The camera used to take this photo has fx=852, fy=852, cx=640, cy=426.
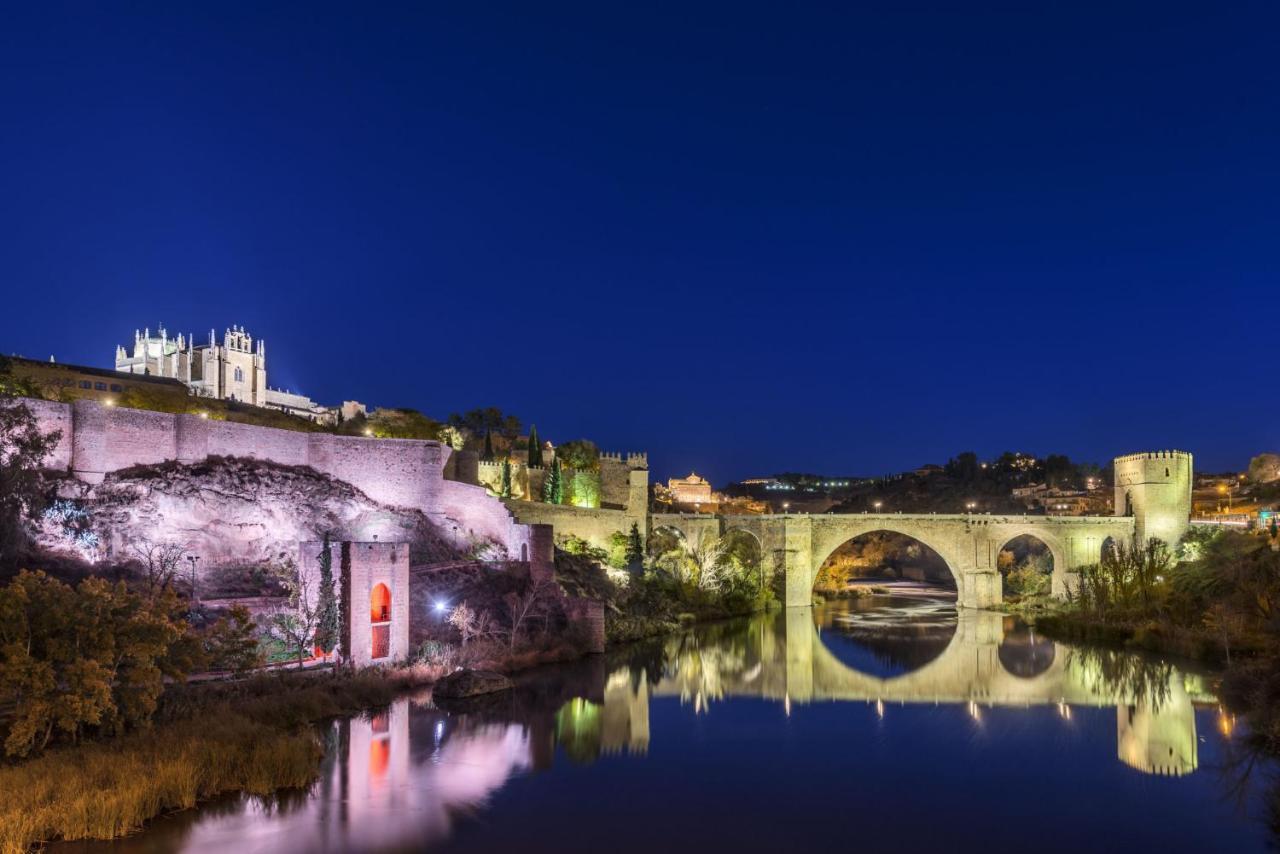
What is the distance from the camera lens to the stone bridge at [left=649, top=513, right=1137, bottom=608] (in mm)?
45438

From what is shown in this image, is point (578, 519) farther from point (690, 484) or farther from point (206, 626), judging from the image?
point (690, 484)

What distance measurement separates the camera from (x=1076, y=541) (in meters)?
45.4

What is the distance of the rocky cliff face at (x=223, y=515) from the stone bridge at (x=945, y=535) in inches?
812

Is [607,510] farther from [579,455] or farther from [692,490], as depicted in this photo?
[692,490]

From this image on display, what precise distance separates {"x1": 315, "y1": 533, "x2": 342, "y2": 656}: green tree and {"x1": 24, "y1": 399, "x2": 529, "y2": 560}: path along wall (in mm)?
9590

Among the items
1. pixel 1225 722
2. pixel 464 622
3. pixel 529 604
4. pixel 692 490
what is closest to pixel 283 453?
pixel 464 622

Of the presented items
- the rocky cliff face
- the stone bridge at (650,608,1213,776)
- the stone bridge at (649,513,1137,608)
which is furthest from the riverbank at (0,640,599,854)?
the stone bridge at (649,513,1137,608)

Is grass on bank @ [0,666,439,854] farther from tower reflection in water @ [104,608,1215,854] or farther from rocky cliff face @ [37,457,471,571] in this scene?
rocky cliff face @ [37,457,471,571]

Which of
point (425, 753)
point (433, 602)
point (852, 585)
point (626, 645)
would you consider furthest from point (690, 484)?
point (425, 753)

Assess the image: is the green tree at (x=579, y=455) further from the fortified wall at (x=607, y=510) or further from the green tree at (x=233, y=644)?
the green tree at (x=233, y=644)

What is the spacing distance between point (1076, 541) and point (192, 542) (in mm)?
41844

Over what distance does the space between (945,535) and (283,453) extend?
112ft

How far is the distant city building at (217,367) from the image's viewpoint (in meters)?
59.1

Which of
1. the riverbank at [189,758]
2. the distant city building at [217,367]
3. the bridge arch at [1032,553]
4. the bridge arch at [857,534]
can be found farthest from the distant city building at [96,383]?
the bridge arch at [1032,553]
